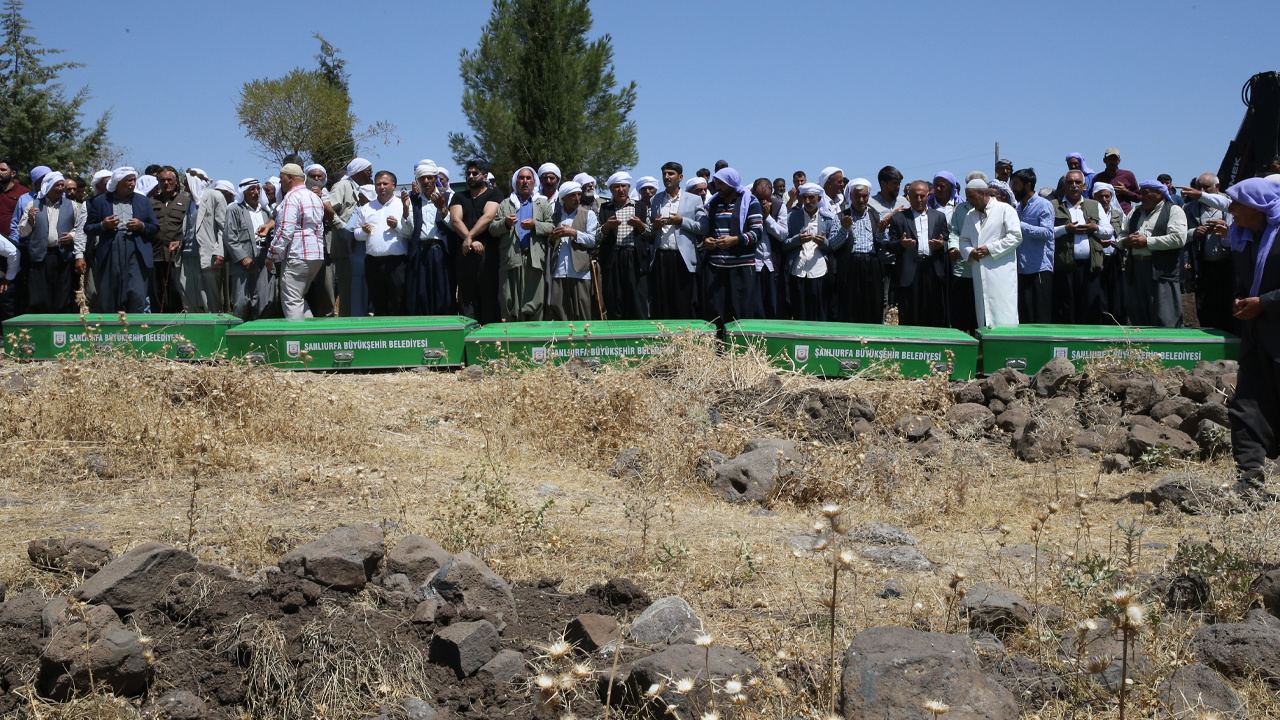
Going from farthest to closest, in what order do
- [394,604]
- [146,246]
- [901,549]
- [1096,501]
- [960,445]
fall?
[146,246]
[960,445]
[1096,501]
[901,549]
[394,604]

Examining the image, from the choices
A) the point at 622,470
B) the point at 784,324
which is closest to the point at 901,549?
the point at 622,470

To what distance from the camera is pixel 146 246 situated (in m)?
11.5

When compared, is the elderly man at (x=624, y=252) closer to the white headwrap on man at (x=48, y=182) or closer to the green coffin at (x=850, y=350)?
the green coffin at (x=850, y=350)

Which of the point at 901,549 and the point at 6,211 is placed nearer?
the point at 901,549

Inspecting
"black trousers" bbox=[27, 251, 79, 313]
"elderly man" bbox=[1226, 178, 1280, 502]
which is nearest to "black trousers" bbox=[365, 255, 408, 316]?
"black trousers" bbox=[27, 251, 79, 313]

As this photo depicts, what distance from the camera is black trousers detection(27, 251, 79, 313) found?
39.0 feet

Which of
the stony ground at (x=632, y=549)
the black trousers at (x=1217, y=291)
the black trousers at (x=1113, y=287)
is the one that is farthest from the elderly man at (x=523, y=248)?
the black trousers at (x=1217, y=291)

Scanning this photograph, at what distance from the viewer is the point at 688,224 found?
10.9m

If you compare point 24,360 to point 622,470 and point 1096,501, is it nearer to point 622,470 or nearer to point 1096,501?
point 622,470

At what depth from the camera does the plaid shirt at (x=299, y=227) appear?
1085 centimetres

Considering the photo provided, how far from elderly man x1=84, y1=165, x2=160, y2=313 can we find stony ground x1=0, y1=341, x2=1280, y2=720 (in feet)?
10.4

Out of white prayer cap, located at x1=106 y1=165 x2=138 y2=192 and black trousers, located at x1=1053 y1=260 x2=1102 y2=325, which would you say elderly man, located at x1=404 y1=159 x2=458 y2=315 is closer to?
white prayer cap, located at x1=106 y1=165 x2=138 y2=192

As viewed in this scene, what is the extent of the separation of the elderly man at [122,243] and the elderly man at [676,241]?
213 inches

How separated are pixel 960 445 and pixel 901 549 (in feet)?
6.90
